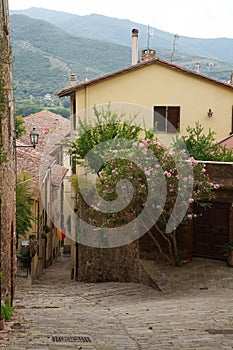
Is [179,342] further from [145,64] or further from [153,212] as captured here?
[145,64]

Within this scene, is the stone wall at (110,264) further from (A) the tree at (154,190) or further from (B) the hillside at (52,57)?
(B) the hillside at (52,57)

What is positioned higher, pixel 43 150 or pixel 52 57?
pixel 52 57

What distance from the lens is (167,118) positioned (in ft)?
83.9

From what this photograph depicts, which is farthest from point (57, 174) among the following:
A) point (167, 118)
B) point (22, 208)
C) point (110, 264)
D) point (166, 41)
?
point (166, 41)

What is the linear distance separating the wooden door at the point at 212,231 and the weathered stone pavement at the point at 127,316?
52 cm

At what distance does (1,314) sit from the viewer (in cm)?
1039

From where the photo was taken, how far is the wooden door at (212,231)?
17.8 m

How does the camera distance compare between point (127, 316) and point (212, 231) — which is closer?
point (127, 316)

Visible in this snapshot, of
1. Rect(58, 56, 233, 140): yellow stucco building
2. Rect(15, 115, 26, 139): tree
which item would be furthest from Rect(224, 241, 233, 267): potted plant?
Rect(15, 115, 26, 139): tree

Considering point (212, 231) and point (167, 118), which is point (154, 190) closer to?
point (212, 231)

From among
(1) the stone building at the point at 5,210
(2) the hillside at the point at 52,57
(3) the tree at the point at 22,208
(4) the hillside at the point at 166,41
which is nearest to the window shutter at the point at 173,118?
(3) the tree at the point at 22,208

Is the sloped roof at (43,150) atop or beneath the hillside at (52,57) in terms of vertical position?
beneath

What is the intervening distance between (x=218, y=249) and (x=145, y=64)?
10.1 metres

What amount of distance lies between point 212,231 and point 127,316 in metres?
6.87
